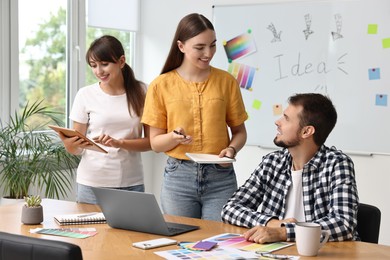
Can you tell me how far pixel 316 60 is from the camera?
15.3 feet

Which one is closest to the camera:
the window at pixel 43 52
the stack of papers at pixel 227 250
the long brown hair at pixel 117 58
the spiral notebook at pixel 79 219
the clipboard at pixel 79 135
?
the stack of papers at pixel 227 250

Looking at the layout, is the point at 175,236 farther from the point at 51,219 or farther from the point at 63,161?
the point at 63,161

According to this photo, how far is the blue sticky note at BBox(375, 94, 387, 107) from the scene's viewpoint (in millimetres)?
4432

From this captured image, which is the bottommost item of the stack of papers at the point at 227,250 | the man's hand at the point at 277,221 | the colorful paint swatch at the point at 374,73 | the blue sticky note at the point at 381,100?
the stack of papers at the point at 227,250

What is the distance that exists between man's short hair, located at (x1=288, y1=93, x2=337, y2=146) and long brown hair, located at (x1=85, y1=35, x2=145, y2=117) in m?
0.91

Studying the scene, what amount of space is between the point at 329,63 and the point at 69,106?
1.92 m

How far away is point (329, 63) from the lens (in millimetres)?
4633

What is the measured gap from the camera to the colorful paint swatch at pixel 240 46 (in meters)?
4.93

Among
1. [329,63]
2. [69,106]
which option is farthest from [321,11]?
[69,106]

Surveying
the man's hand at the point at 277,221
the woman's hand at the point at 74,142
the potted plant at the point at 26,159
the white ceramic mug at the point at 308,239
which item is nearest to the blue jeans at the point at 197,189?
the woman's hand at the point at 74,142

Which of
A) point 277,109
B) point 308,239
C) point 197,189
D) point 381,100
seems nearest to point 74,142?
point 197,189

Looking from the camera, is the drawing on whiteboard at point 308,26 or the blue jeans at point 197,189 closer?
the blue jeans at point 197,189

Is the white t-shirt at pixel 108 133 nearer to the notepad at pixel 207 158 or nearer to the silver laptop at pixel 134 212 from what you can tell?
the notepad at pixel 207 158

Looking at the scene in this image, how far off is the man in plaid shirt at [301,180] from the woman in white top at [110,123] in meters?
0.71
